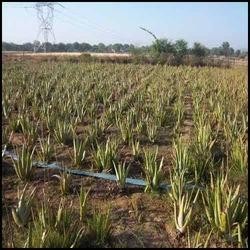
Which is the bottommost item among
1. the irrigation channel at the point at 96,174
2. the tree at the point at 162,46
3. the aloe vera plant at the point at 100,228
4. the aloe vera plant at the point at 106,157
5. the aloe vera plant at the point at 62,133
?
the aloe vera plant at the point at 100,228

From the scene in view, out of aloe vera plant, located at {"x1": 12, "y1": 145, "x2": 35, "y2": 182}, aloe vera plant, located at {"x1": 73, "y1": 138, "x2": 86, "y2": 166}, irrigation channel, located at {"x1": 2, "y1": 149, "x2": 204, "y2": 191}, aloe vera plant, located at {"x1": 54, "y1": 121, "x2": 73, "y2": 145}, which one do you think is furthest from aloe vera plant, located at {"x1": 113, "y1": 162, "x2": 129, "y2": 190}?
aloe vera plant, located at {"x1": 54, "y1": 121, "x2": 73, "y2": 145}

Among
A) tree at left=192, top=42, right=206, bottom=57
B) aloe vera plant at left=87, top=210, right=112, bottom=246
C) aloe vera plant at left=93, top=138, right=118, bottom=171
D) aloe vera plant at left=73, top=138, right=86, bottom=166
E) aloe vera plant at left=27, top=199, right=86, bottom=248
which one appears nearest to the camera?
aloe vera plant at left=27, top=199, right=86, bottom=248

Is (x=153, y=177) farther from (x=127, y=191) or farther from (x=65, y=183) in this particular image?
(x=65, y=183)

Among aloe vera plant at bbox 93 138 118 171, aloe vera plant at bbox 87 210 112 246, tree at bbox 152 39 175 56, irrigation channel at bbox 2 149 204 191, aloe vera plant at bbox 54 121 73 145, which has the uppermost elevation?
tree at bbox 152 39 175 56

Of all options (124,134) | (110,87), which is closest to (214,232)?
(124,134)

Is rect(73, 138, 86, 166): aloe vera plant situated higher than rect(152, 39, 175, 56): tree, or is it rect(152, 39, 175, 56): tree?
rect(152, 39, 175, 56): tree

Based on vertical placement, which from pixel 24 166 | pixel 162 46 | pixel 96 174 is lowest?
pixel 96 174

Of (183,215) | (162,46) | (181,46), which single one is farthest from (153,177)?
(181,46)

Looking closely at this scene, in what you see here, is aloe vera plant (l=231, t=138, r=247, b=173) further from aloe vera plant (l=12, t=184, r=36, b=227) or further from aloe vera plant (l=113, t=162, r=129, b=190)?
aloe vera plant (l=12, t=184, r=36, b=227)

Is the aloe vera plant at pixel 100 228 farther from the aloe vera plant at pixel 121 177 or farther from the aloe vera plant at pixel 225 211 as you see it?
the aloe vera plant at pixel 121 177

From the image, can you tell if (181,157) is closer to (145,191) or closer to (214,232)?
(145,191)

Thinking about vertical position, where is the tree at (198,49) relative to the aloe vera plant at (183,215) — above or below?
above

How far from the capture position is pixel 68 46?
4050 inches

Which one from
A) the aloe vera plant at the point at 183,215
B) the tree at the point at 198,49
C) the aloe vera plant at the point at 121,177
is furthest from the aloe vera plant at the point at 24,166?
the tree at the point at 198,49
